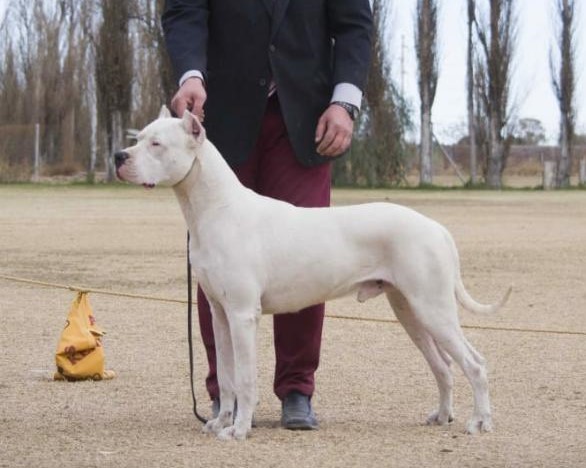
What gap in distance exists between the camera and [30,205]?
105 ft

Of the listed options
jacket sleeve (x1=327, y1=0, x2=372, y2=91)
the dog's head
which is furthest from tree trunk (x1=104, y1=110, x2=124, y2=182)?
the dog's head

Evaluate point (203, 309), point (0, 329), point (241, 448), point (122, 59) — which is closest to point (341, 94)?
point (203, 309)

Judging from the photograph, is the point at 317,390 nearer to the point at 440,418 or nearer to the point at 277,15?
the point at 440,418

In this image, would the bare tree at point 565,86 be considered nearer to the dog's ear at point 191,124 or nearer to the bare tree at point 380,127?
the bare tree at point 380,127

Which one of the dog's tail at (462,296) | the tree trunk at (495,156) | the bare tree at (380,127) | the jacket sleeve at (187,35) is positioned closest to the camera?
the dog's tail at (462,296)

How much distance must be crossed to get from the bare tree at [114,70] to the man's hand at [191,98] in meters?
47.8

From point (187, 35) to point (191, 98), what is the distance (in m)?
0.42

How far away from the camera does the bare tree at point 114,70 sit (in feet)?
177

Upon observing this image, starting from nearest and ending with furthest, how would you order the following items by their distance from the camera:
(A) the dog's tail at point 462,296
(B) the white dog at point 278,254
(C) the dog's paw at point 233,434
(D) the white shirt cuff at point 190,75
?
(B) the white dog at point 278,254, (C) the dog's paw at point 233,434, (A) the dog's tail at point 462,296, (D) the white shirt cuff at point 190,75

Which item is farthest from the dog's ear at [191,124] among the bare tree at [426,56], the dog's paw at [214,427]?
the bare tree at [426,56]

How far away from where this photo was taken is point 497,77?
54.2m

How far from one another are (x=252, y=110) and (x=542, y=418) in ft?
6.81

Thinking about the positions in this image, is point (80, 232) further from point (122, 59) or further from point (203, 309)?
point (122, 59)

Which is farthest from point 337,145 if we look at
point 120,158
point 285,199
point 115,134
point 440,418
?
point 115,134
